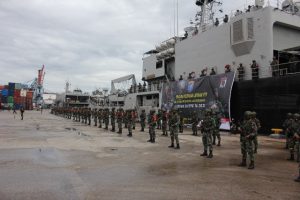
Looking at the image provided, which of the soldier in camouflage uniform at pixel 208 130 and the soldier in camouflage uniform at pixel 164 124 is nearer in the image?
the soldier in camouflage uniform at pixel 208 130

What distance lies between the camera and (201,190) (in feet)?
18.6

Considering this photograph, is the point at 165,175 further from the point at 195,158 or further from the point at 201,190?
the point at 195,158

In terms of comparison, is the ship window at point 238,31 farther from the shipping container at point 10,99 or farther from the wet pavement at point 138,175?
the shipping container at point 10,99

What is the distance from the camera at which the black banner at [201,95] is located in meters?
19.2

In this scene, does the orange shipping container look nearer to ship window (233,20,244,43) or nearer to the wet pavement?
ship window (233,20,244,43)

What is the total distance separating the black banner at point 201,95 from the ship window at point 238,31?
2.39 meters

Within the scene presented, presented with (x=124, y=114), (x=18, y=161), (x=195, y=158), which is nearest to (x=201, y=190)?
(x=195, y=158)

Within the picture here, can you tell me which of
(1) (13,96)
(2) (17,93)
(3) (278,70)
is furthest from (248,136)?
(2) (17,93)

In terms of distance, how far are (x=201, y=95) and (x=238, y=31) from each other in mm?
5131

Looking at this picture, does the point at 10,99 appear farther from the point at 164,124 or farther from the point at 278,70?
the point at 278,70

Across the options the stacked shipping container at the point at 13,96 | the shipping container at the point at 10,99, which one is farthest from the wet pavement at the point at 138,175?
the shipping container at the point at 10,99

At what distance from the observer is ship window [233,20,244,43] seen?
63.6ft

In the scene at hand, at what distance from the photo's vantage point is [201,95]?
21859 mm

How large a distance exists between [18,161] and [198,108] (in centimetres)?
1550
